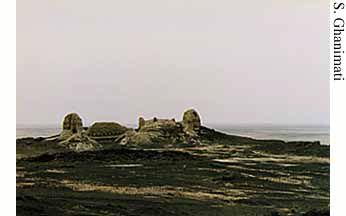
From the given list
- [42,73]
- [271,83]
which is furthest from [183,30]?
[42,73]

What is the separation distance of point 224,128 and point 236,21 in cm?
28

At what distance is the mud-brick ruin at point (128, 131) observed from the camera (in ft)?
4.71

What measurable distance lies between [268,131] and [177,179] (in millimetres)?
266

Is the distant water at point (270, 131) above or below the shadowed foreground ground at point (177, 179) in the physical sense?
above

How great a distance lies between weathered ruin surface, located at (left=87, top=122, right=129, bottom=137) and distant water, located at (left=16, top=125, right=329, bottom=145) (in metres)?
0.09

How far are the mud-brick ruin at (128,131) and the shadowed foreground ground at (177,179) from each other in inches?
0.9

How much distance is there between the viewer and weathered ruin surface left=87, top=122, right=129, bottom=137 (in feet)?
4.70

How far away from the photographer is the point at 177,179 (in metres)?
1.43

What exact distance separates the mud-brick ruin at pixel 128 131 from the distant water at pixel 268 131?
39mm
